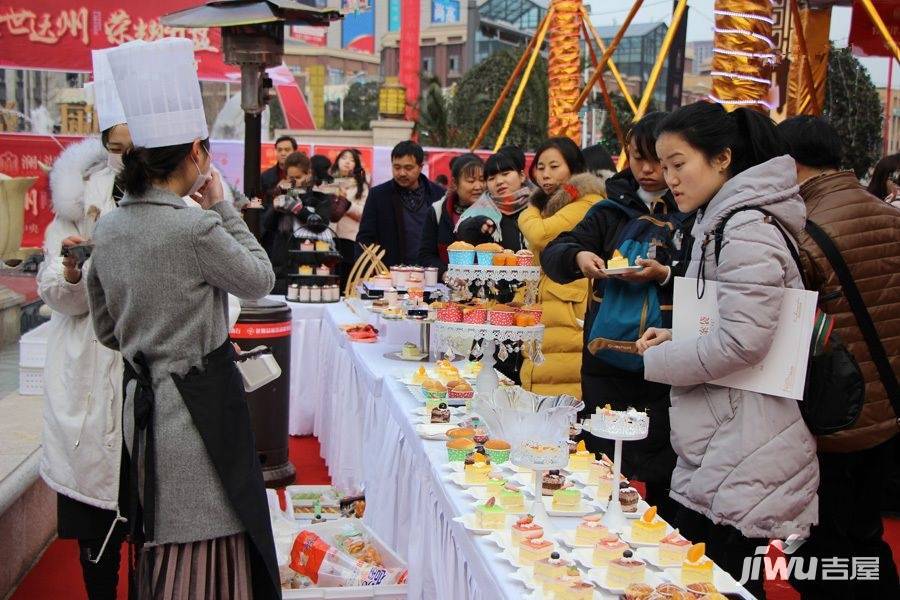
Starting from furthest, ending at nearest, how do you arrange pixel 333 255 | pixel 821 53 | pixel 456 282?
1. pixel 821 53
2. pixel 333 255
3. pixel 456 282

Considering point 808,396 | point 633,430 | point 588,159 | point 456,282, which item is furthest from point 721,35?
point 633,430

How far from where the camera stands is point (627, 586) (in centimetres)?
164

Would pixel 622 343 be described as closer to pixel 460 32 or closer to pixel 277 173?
pixel 277 173

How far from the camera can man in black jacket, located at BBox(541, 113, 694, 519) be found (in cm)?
254

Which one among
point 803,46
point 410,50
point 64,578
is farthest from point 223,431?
point 410,50

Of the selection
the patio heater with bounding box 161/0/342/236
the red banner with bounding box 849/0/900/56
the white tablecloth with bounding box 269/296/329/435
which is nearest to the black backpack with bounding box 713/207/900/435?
the patio heater with bounding box 161/0/342/236

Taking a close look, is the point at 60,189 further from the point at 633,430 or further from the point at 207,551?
the point at 633,430

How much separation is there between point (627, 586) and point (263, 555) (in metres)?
0.76

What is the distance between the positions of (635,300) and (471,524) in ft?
2.94

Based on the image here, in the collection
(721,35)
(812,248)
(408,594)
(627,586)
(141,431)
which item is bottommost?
(408,594)

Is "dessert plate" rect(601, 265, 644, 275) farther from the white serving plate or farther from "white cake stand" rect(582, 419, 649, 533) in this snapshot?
the white serving plate

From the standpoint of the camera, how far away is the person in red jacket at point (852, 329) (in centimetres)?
236

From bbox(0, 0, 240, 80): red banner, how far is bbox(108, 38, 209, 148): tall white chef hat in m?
9.87

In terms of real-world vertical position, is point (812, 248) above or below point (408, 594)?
above
